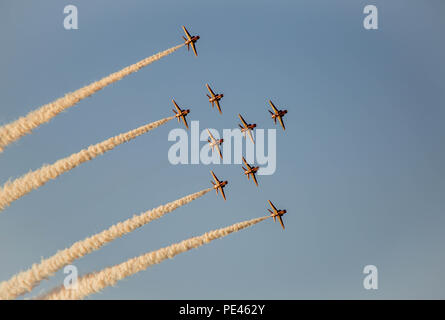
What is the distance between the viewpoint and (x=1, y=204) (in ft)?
262

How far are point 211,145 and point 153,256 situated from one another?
129 feet

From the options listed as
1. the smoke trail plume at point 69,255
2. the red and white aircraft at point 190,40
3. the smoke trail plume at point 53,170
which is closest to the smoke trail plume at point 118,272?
the smoke trail plume at point 69,255

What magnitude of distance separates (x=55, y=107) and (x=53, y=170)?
31.5 feet

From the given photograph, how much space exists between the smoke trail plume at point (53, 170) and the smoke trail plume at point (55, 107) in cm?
542

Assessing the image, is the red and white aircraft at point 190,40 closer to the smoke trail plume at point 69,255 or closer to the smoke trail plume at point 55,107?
the smoke trail plume at point 55,107

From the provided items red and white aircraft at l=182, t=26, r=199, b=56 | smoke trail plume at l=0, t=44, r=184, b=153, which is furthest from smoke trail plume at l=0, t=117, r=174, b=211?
red and white aircraft at l=182, t=26, r=199, b=56

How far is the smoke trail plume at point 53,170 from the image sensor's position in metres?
80.4

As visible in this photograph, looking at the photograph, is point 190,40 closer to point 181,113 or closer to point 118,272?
point 181,113

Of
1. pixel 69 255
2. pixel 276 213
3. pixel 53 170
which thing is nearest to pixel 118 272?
pixel 69 255

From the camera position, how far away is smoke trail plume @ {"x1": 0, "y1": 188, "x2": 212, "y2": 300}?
7612 cm

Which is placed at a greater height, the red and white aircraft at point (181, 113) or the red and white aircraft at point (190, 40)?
the red and white aircraft at point (190, 40)

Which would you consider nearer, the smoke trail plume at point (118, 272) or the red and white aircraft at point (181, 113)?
the smoke trail plume at point (118, 272)
